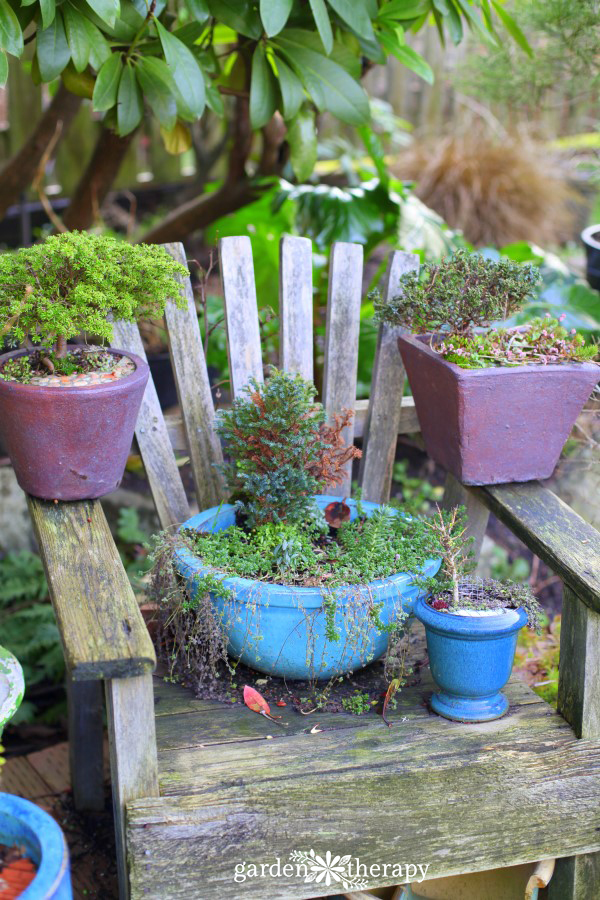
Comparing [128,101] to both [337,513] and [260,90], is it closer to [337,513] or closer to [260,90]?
[260,90]

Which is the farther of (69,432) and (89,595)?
(69,432)

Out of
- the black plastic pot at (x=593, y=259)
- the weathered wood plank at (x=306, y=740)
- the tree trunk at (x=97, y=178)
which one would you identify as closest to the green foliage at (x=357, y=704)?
Answer: the weathered wood plank at (x=306, y=740)

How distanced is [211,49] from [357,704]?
1.78 meters

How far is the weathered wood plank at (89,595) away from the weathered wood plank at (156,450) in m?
0.34

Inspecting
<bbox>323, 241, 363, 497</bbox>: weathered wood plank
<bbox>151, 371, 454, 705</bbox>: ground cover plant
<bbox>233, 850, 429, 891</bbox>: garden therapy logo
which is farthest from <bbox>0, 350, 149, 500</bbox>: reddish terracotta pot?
<bbox>233, 850, 429, 891</bbox>: garden therapy logo

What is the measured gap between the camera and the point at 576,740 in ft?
5.81

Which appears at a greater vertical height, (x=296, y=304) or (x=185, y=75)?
(x=185, y=75)

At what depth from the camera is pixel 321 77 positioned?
2.28 metres

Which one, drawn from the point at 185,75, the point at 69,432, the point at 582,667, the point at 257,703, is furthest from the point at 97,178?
the point at 582,667

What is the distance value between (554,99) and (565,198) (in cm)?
132

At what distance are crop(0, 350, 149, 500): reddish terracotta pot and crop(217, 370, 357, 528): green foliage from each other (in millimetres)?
249

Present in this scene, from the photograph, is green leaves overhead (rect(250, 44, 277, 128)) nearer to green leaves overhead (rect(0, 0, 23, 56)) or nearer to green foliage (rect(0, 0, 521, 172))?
green foliage (rect(0, 0, 521, 172))

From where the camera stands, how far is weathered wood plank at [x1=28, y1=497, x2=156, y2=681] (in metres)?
1.47

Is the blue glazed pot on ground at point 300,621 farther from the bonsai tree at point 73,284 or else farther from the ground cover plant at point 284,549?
the bonsai tree at point 73,284
